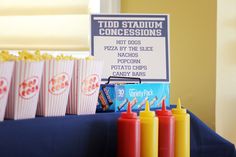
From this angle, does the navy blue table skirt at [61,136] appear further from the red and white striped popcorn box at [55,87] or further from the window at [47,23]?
the window at [47,23]

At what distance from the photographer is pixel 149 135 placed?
1.19 m

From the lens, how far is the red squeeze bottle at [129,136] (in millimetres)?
1162

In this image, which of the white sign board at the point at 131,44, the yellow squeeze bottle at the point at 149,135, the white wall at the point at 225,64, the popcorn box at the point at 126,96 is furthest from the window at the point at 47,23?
the yellow squeeze bottle at the point at 149,135

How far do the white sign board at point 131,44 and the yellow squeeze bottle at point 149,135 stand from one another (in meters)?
0.40

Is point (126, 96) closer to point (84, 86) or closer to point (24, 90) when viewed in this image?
point (84, 86)

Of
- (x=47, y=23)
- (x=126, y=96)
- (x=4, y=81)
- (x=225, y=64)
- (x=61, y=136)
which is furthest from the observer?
(x=47, y=23)

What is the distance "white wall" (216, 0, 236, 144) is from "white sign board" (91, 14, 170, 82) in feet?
1.66

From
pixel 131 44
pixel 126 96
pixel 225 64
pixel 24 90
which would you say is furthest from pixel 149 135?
pixel 225 64

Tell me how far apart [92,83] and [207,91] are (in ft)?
2.99

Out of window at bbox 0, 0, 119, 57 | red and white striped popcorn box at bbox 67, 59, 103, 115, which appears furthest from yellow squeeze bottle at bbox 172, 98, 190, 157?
window at bbox 0, 0, 119, 57

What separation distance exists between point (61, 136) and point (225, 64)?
1.10 m

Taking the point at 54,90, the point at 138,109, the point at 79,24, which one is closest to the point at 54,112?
the point at 54,90

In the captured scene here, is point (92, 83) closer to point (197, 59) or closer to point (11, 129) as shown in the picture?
→ point (11, 129)

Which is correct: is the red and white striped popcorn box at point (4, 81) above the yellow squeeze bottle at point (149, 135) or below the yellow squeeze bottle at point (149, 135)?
above
